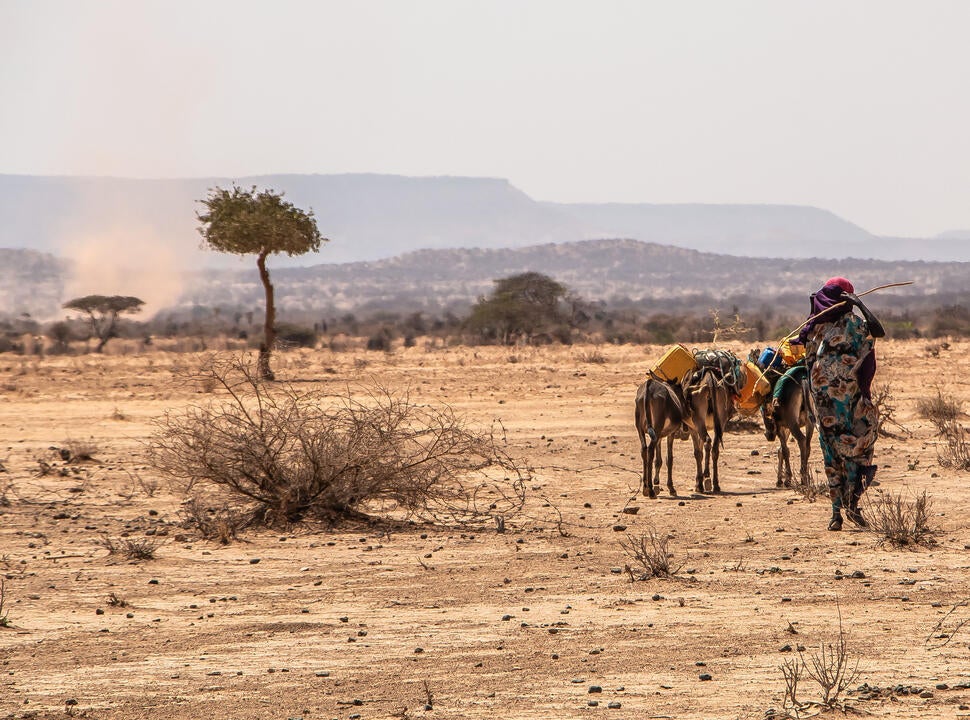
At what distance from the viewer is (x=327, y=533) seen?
12430 millimetres

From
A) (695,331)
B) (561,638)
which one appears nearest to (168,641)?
(561,638)

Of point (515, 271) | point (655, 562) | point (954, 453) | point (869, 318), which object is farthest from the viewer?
point (515, 271)

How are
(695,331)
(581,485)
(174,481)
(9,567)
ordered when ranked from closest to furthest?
(9,567) → (174,481) → (581,485) → (695,331)

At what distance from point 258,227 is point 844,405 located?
2263 centimetres

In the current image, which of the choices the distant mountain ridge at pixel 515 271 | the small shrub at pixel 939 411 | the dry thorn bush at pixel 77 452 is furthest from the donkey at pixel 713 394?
the distant mountain ridge at pixel 515 271

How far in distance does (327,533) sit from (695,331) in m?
37.9

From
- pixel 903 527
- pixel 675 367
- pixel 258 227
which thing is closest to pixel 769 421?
pixel 675 367

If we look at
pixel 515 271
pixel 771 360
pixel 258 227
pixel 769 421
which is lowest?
pixel 769 421

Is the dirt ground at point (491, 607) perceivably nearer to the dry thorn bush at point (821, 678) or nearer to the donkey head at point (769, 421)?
the dry thorn bush at point (821, 678)

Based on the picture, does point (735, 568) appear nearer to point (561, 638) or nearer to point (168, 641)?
point (561, 638)

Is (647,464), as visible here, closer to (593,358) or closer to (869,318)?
(869,318)

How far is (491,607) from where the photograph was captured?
930 centimetres

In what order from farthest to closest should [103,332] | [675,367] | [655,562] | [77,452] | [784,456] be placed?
1. [103,332]
2. [77,452]
3. [784,456]
4. [675,367]
5. [655,562]

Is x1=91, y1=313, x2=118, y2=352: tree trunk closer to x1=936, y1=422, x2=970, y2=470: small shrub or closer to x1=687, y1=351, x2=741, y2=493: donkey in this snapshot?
x1=936, y1=422, x2=970, y2=470: small shrub
